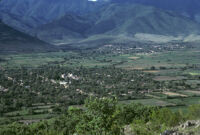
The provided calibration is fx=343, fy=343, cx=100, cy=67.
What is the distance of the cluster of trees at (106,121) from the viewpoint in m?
37.6

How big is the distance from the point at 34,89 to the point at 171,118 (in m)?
70.7

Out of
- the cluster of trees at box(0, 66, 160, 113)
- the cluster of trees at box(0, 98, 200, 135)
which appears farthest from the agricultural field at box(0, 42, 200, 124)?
the cluster of trees at box(0, 98, 200, 135)

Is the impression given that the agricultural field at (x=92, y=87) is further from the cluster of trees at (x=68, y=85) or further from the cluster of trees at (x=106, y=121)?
the cluster of trees at (x=106, y=121)

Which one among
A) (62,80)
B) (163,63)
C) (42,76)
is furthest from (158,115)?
(163,63)

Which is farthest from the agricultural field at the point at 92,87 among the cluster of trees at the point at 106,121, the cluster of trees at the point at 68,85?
the cluster of trees at the point at 106,121

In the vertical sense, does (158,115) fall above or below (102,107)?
below

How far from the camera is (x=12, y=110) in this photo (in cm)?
8869

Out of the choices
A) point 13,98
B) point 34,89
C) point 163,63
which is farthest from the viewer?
point 163,63

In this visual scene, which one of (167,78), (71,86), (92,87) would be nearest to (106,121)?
(92,87)

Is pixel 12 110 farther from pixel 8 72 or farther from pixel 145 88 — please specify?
pixel 8 72

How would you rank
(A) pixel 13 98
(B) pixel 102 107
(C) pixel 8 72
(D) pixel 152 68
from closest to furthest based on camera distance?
(B) pixel 102 107, (A) pixel 13 98, (C) pixel 8 72, (D) pixel 152 68

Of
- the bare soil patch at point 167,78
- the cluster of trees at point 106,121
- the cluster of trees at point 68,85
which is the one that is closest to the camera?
the cluster of trees at point 106,121

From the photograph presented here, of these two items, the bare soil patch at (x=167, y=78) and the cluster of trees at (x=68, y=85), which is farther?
the bare soil patch at (x=167, y=78)

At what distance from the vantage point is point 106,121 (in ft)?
→ 124
